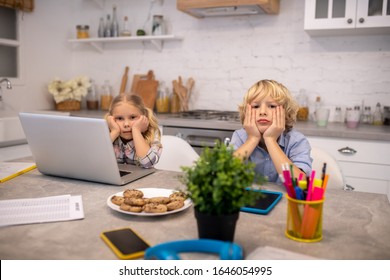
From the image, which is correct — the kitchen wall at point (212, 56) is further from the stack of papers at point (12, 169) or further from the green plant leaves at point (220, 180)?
the green plant leaves at point (220, 180)

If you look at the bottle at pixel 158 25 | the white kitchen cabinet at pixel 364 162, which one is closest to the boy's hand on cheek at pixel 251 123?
the white kitchen cabinet at pixel 364 162

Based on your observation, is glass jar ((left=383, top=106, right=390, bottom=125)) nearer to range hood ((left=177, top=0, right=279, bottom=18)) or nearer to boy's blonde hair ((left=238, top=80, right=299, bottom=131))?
range hood ((left=177, top=0, right=279, bottom=18))

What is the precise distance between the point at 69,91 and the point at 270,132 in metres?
2.49

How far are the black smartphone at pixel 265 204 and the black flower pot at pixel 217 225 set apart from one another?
192mm

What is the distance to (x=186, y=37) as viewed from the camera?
11.6ft

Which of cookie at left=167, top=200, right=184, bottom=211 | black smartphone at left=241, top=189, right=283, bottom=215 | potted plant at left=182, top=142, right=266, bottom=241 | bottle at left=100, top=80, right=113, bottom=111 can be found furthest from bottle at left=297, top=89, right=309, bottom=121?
potted plant at left=182, top=142, right=266, bottom=241

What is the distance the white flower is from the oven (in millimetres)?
1134

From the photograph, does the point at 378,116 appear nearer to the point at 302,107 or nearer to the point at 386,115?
the point at 386,115

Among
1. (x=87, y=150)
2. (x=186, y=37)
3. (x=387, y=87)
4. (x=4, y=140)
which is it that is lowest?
(x=4, y=140)

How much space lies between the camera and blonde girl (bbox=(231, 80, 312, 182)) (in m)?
1.61

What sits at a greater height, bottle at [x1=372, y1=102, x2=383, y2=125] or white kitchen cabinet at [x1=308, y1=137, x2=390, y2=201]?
bottle at [x1=372, y1=102, x2=383, y2=125]

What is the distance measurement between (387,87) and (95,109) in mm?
2531
